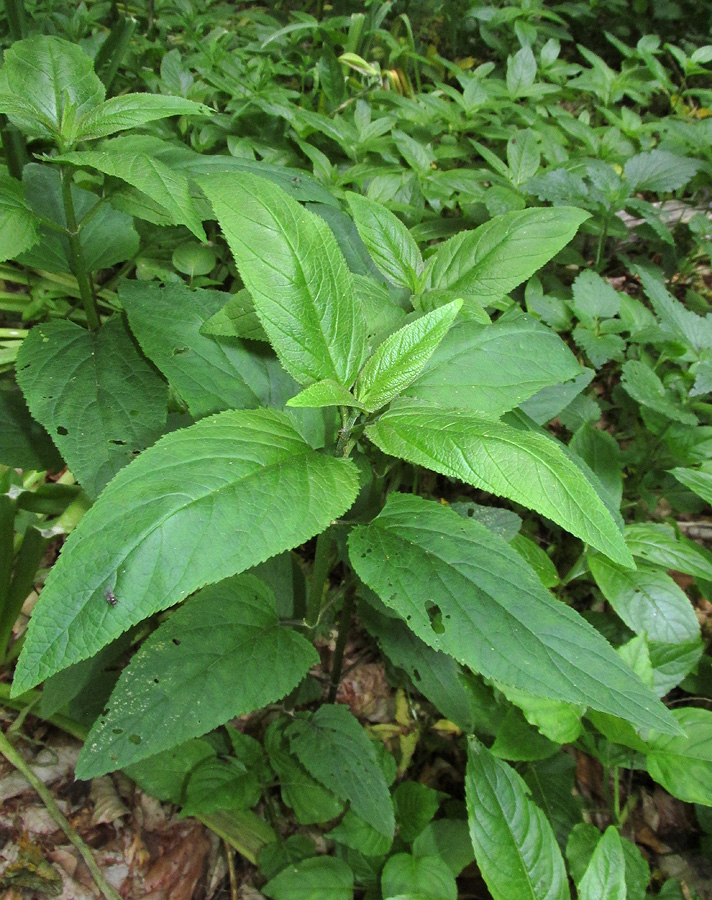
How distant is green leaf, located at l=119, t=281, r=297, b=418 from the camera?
3.97 ft

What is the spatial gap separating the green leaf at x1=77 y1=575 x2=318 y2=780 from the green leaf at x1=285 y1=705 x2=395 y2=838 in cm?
36

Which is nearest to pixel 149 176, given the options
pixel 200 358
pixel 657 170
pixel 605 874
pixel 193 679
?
pixel 200 358

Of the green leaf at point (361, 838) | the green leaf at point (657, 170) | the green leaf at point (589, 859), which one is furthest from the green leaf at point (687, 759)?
the green leaf at point (657, 170)

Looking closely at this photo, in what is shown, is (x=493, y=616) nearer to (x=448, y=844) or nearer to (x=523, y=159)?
(x=448, y=844)

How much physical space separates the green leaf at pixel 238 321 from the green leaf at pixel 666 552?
1197 mm

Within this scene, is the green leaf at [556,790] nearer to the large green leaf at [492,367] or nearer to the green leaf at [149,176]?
the large green leaf at [492,367]

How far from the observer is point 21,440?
1.46 meters

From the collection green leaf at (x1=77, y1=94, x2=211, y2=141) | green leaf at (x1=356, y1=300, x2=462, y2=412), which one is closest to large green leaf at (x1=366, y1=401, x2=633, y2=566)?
green leaf at (x1=356, y1=300, x2=462, y2=412)

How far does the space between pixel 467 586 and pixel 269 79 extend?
2.75m

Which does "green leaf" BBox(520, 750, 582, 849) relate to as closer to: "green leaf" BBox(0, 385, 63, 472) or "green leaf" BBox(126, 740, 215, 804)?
"green leaf" BBox(126, 740, 215, 804)

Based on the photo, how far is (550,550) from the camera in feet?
6.89

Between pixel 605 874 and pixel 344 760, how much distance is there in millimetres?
561

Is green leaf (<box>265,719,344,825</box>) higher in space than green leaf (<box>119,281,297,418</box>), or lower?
lower

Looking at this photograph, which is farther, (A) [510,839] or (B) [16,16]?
(B) [16,16]
